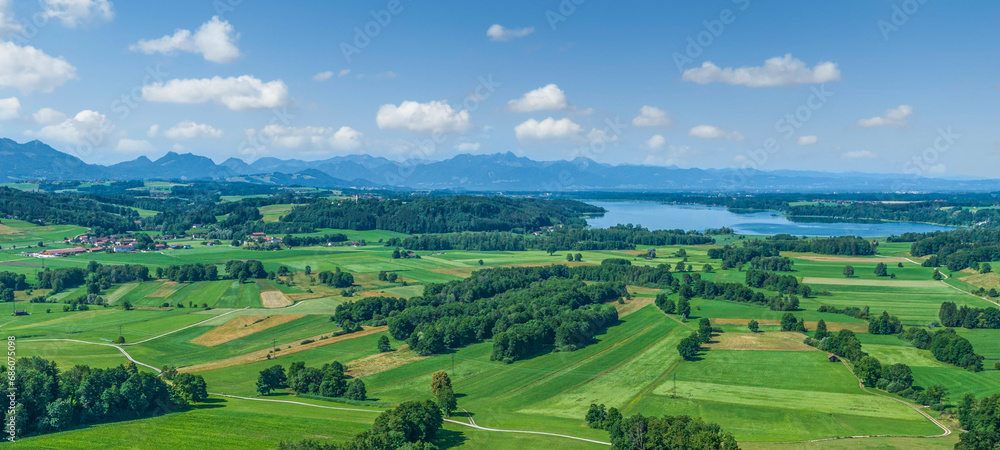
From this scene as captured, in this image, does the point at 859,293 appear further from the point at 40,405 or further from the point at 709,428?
the point at 40,405

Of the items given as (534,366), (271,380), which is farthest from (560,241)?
(271,380)

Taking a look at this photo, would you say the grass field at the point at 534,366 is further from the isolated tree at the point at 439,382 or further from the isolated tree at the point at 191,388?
the isolated tree at the point at 439,382

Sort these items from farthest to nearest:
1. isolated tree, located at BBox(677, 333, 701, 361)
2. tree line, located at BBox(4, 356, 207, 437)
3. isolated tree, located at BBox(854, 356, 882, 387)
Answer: isolated tree, located at BBox(677, 333, 701, 361) → isolated tree, located at BBox(854, 356, 882, 387) → tree line, located at BBox(4, 356, 207, 437)

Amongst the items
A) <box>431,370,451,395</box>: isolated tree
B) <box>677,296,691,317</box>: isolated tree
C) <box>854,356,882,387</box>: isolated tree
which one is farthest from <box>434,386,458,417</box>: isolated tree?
<box>677,296,691,317</box>: isolated tree

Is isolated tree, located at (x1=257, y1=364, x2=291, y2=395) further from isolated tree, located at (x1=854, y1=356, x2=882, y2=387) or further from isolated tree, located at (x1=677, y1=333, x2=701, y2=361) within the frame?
isolated tree, located at (x1=854, y1=356, x2=882, y2=387)

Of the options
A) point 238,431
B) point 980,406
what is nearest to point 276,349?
point 238,431

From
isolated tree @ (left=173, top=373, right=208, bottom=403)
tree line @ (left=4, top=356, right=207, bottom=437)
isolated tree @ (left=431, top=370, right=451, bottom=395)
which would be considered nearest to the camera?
tree line @ (left=4, top=356, right=207, bottom=437)

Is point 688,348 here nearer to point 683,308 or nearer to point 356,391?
point 683,308

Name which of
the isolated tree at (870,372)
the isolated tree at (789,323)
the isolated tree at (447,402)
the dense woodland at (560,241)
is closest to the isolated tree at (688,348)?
the isolated tree at (870,372)
